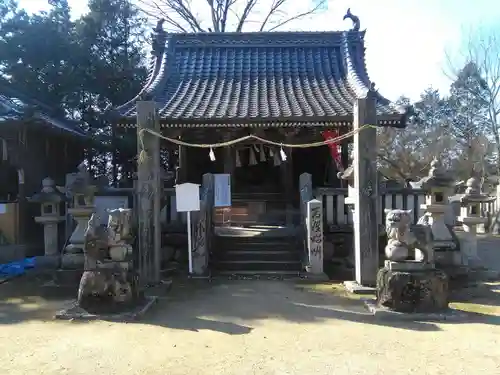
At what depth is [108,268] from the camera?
Answer: 731cm

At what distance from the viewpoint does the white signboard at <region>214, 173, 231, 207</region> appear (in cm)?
1224

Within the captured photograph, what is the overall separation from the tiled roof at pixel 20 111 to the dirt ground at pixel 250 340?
5.75 m

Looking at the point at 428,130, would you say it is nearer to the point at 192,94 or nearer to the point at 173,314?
the point at 192,94

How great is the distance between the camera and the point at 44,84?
18125 millimetres

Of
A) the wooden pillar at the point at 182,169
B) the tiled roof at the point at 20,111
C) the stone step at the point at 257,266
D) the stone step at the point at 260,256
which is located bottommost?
the stone step at the point at 257,266

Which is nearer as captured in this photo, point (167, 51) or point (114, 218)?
point (114, 218)

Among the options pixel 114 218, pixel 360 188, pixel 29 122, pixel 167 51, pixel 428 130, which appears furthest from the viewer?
pixel 428 130

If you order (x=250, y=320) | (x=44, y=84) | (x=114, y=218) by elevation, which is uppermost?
(x=44, y=84)

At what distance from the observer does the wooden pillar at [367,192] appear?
8953mm

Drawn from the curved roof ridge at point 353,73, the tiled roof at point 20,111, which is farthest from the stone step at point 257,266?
the tiled roof at point 20,111

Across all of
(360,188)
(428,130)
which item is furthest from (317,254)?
(428,130)

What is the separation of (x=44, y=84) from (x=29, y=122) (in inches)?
259

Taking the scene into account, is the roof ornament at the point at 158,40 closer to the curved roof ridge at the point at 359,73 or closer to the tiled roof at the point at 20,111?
the tiled roof at the point at 20,111

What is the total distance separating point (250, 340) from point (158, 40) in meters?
12.0
